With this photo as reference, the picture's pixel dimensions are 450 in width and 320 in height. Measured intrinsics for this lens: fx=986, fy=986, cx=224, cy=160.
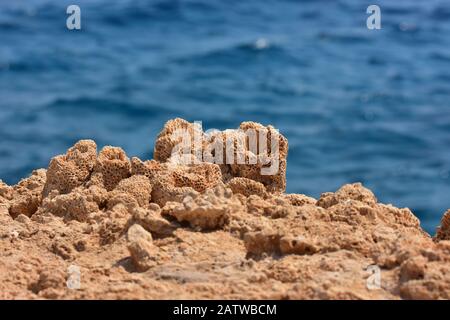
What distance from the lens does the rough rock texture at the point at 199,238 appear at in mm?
3195

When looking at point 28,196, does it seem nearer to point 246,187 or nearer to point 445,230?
point 246,187

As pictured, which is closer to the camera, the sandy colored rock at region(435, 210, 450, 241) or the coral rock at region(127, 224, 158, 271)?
the coral rock at region(127, 224, 158, 271)

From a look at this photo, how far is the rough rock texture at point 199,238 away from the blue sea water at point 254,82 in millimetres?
12301

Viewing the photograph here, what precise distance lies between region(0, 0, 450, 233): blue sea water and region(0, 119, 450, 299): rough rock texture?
12301mm

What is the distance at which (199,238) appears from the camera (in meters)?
3.54

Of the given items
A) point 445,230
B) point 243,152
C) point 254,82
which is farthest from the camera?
point 254,82

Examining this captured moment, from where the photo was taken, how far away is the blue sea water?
18.1 m

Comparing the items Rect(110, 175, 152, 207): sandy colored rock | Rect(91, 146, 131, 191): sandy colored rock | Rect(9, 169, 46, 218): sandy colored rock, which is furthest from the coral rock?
Rect(9, 169, 46, 218): sandy colored rock

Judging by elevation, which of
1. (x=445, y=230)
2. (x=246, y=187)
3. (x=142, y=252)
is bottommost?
(x=142, y=252)

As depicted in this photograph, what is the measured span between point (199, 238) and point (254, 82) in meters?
17.9

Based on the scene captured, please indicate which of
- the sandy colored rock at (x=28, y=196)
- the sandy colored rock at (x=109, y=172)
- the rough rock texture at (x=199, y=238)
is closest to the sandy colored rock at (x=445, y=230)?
the rough rock texture at (x=199, y=238)
